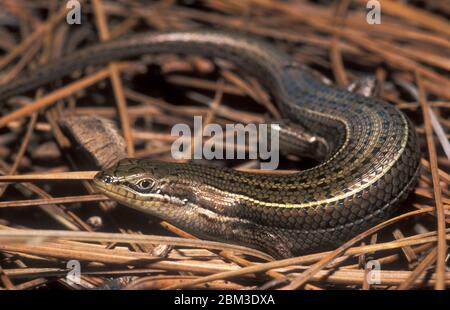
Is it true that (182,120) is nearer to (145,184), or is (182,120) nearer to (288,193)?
(145,184)

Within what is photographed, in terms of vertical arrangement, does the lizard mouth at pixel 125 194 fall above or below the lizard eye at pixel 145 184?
below

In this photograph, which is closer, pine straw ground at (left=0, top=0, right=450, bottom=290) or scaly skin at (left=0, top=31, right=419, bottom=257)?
pine straw ground at (left=0, top=0, right=450, bottom=290)

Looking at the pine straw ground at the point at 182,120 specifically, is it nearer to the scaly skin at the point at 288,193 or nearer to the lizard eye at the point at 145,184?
the scaly skin at the point at 288,193

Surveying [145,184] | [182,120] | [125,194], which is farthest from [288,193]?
[182,120]

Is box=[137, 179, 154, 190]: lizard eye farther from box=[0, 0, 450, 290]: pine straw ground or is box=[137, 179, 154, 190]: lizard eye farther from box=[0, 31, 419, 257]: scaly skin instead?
box=[0, 0, 450, 290]: pine straw ground

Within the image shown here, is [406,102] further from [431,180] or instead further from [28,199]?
[28,199]

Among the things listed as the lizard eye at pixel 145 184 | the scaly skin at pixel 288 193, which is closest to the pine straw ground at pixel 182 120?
the scaly skin at pixel 288 193

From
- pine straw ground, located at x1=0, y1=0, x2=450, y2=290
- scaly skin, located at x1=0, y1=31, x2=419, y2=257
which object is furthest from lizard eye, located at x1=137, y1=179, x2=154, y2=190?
pine straw ground, located at x1=0, y1=0, x2=450, y2=290
